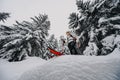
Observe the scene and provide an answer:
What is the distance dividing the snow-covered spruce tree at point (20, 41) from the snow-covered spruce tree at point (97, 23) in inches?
117

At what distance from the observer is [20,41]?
32.7 feet

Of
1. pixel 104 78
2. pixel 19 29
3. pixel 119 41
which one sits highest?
pixel 19 29

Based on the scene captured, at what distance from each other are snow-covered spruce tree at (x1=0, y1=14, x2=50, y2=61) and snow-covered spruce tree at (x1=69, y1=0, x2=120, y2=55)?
297 centimetres

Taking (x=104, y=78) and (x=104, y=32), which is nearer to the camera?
(x=104, y=78)

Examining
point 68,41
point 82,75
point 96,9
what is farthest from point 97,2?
point 82,75

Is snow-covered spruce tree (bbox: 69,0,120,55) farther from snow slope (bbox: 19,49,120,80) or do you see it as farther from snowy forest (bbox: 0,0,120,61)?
snow slope (bbox: 19,49,120,80)

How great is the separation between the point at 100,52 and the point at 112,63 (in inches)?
296

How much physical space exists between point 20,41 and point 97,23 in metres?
5.02

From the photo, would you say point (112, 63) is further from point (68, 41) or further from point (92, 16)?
point (92, 16)

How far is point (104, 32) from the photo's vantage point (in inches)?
403

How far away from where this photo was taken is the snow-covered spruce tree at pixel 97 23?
10125 mm

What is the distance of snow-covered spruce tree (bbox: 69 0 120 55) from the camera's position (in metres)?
10.1

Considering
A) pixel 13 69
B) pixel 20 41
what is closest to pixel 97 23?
pixel 20 41

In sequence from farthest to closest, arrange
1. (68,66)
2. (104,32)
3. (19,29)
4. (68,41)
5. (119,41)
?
(19,29), (104,32), (119,41), (68,41), (68,66)
